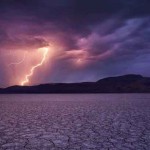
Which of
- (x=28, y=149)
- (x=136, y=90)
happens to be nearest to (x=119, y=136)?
(x=28, y=149)

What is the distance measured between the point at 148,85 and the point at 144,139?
192 metres

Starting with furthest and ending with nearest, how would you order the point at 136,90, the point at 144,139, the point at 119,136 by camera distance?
the point at 136,90
the point at 119,136
the point at 144,139

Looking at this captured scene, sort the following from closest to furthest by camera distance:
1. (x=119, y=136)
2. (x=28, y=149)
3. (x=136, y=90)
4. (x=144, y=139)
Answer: (x=28, y=149), (x=144, y=139), (x=119, y=136), (x=136, y=90)

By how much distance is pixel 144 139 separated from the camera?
9.12 metres

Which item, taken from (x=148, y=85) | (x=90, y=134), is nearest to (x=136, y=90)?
(x=148, y=85)

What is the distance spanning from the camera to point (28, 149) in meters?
7.98

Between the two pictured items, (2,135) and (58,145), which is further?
(2,135)

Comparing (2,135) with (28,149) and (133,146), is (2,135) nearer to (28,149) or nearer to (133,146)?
(28,149)

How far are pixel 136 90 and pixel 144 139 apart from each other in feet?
614

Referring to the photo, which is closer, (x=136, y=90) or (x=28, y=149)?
(x=28, y=149)

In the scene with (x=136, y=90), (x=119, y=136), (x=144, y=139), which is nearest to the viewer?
(x=144, y=139)

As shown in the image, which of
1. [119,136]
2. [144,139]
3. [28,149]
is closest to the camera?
[28,149]

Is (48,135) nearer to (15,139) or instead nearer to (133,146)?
(15,139)

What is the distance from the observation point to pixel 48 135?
10297mm
